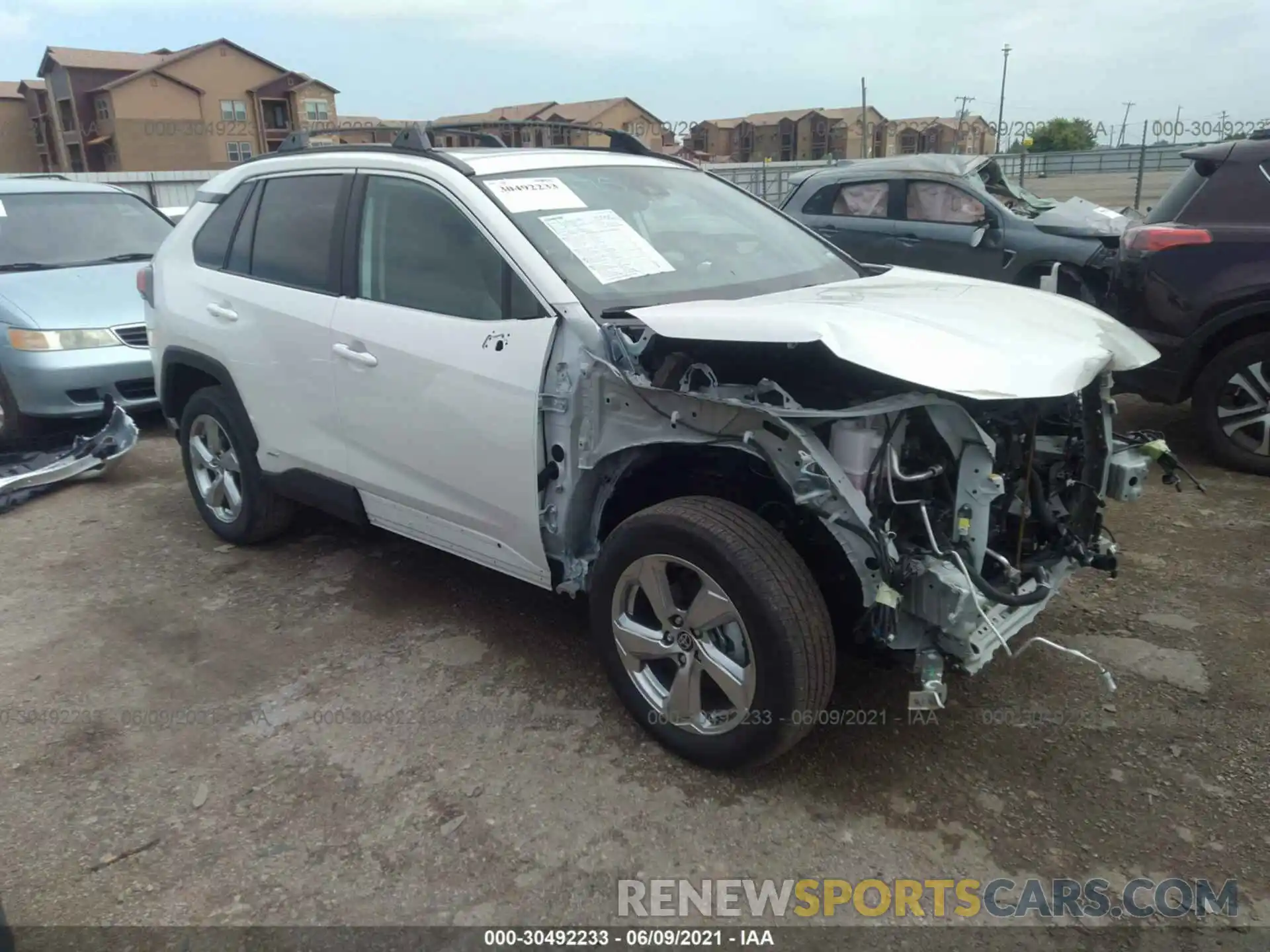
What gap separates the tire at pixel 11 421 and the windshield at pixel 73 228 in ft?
3.54

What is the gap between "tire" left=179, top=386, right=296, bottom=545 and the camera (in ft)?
14.3

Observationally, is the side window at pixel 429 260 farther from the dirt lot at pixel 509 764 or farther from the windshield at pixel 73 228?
the windshield at pixel 73 228

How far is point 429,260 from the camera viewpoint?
342 cm

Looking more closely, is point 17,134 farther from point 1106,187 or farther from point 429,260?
point 429,260

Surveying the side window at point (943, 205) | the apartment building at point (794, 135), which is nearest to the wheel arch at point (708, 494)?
the side window at point (943, 205)

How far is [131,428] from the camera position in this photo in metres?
5.86

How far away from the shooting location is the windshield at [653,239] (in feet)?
10.4

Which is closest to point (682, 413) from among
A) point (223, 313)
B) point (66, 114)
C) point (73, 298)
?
point (223, 313)

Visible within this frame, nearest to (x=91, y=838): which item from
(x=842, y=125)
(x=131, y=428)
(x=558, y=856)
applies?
(x=558, y=856)

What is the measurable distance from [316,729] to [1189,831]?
266cm

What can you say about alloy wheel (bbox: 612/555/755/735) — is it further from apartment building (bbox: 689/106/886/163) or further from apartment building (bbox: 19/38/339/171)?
apartment building (bbox: 689/106/886/163)

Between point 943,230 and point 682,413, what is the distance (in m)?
6.67

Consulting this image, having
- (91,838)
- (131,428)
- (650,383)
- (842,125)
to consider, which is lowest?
(91,838)

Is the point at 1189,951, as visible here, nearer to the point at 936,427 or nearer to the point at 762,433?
the point at 936,427
